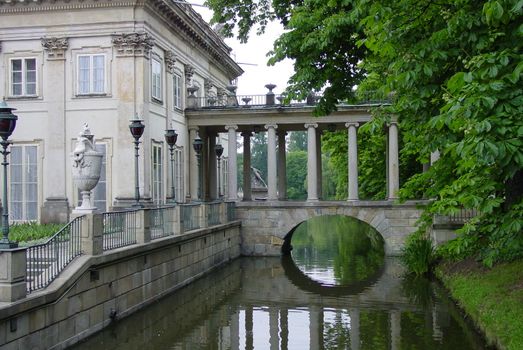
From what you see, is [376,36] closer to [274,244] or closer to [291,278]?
[291,278]

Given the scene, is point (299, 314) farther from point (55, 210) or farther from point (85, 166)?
point (55, 210)

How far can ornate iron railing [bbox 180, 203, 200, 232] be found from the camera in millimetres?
20997

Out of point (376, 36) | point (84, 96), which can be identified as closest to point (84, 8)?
point (84, 96)

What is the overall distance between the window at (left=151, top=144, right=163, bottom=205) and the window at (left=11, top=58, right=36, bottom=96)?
17.5 feet

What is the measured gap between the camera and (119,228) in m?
15.5

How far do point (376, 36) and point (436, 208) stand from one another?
2717mm

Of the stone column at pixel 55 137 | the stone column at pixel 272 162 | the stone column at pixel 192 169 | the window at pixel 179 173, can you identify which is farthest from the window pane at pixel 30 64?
the stone column at pixel 272 162

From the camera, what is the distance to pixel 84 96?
25125 mm

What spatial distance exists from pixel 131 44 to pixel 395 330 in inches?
605

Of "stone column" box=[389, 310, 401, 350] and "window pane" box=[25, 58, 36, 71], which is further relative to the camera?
"window pane" box=[25, 58, 36, 71]

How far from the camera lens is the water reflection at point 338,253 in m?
24.7

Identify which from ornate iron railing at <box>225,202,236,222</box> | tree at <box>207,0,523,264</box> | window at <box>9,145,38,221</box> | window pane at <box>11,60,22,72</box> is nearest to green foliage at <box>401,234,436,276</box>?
ornate iron railing at <box>225,202,236,222</box>

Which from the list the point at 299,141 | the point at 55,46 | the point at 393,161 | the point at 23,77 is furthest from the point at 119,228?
the point at 299,141

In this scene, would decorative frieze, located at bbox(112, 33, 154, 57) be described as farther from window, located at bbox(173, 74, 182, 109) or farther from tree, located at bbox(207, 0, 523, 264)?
tree, located at bbox(207, 0, 523, 264)
